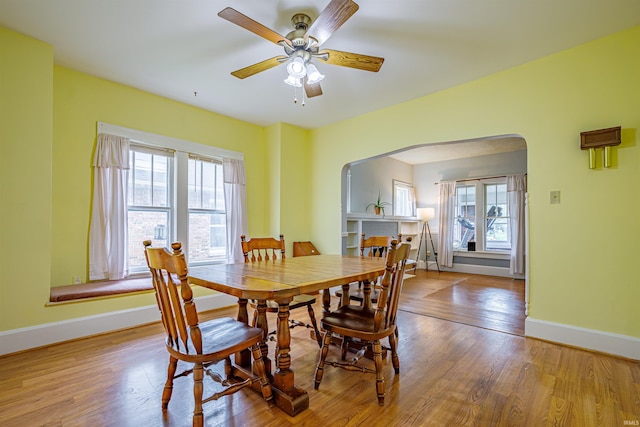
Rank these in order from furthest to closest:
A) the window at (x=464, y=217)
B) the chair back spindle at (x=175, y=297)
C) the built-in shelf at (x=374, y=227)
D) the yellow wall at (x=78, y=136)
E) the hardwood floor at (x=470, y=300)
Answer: the window at (x=464, y=217) < the built-in shelf at (x=374, y=227) < the hardwood floor at (x=470, y=300) < the yellow wall at (x=78, y=136) < the chair back spindle at (x=175, y=297)

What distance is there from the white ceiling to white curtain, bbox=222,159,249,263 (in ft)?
3.92

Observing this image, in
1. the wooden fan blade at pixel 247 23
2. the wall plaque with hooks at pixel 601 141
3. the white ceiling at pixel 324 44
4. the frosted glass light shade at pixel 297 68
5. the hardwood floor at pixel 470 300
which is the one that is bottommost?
the hardwood floor at pixel 470 300

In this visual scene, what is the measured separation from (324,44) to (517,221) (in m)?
5.32

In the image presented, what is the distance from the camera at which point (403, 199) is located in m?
7.36

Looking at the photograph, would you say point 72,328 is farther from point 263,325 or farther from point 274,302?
point 263,325

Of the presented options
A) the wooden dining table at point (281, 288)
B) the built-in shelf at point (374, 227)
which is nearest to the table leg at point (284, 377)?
the wooden dining table at point (281, 288)

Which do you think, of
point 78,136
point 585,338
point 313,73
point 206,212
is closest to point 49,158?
point 78,136

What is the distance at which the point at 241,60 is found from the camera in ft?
9.45

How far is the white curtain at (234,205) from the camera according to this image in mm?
4359

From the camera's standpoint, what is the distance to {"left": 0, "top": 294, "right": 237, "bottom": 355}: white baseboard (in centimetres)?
246

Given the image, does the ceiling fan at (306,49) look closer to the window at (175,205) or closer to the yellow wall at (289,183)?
the window at (175,205)

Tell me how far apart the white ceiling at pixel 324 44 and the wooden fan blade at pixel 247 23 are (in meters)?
0.27

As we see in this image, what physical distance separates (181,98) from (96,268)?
7.37 ft

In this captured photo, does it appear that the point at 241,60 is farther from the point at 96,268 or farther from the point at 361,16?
the point at 96,268
